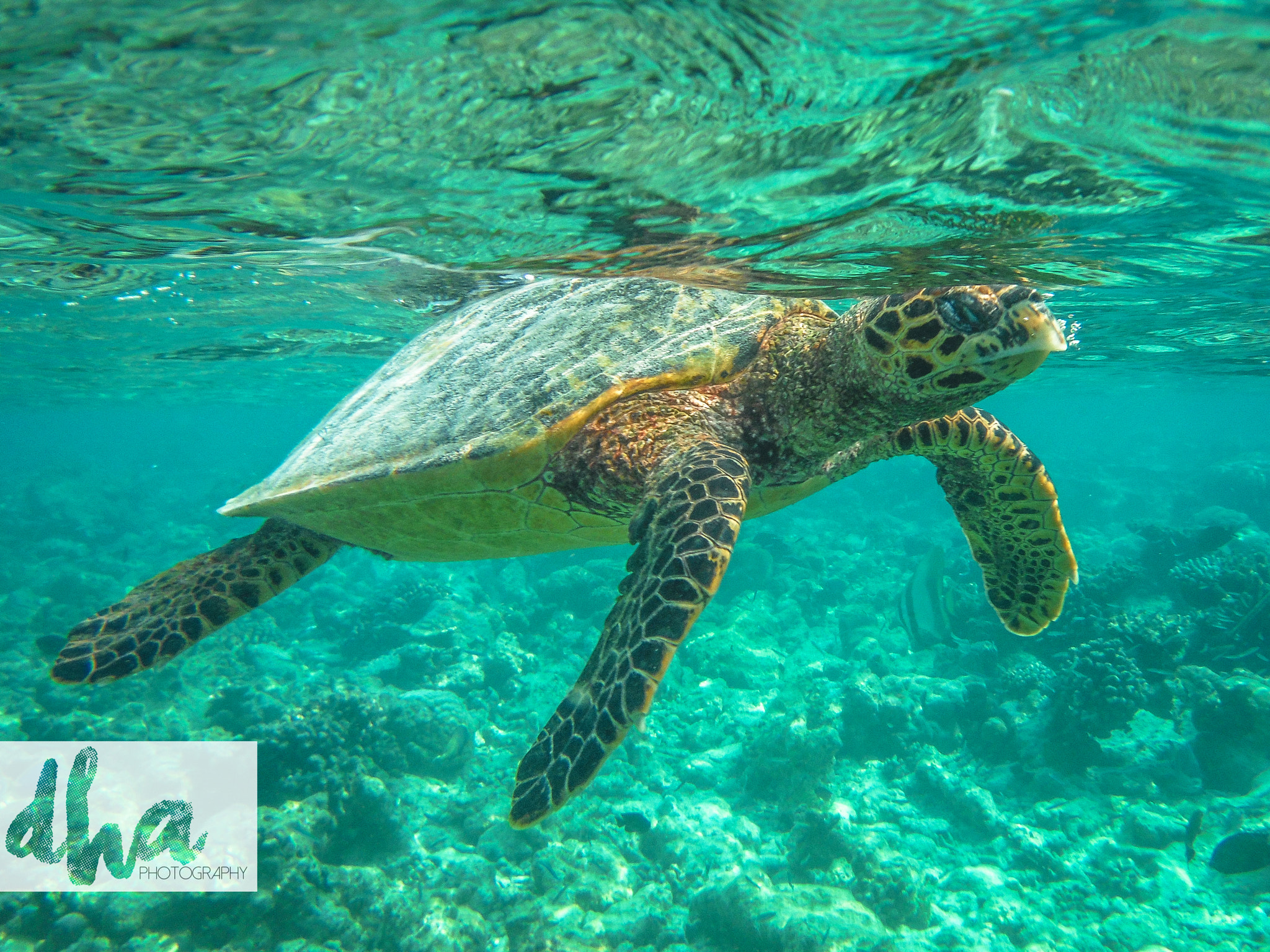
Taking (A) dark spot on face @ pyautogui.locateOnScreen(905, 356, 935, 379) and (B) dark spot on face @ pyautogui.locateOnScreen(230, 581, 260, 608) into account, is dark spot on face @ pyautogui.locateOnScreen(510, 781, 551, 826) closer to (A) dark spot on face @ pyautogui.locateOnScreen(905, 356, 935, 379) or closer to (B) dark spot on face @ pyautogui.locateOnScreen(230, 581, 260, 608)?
(A) dark spot on face @ pyautogui.locateOnScreen(905, 356, 935, 379)

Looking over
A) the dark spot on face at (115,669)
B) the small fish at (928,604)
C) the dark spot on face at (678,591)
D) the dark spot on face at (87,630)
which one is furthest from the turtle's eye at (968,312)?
the small fish at (928,604)

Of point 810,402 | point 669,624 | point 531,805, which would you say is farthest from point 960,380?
point 531,805

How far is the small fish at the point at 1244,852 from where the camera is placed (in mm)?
6793

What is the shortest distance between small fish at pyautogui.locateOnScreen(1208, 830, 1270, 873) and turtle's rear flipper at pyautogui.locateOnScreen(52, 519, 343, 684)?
9960 millimetres

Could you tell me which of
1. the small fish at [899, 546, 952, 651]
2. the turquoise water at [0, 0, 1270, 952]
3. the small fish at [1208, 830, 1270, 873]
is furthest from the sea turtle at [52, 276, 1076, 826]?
the small fish at [899, 546, 952, 651]

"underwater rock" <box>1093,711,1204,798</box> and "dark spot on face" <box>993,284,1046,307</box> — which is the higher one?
"dark spot on face" <box>993,284,1046,307</box>

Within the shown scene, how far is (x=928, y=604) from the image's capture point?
12.9 meters

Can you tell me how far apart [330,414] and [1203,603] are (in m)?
16.0

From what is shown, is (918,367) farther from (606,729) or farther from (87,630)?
(87,630)

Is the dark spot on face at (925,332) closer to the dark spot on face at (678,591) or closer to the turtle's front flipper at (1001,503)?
the turtle's front flipper at (1001,503)

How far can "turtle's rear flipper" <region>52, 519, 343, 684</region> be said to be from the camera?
457 cm

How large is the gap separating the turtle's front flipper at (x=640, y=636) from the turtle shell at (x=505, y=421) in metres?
1.09

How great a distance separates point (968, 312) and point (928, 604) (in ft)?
36.7

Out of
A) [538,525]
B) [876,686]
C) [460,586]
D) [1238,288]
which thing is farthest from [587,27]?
[460,586]
